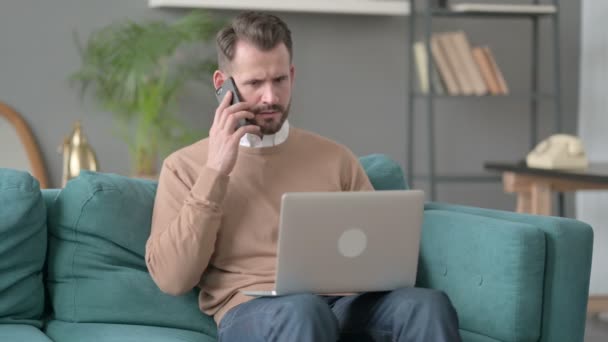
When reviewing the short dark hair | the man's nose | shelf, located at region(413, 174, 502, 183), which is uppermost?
the short dark hair

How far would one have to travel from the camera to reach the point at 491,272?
6.75ft

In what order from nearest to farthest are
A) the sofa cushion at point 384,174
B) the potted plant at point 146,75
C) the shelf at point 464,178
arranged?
the sofa cushion at point 384,174 → the potted plant at point 146,75 → the shelf at point 464,178

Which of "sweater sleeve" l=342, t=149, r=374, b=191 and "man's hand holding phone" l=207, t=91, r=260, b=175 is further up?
"man's hand holding phone" l=207, t=91, r=260, b=175

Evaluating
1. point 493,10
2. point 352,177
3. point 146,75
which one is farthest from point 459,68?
point 352,177

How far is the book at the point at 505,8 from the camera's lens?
161 inches

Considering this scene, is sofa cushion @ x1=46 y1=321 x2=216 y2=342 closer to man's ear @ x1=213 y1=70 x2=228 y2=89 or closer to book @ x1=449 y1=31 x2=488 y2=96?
man's ear @ x1=213 y1=70 x2=228 y2=89

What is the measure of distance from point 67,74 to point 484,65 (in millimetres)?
1768

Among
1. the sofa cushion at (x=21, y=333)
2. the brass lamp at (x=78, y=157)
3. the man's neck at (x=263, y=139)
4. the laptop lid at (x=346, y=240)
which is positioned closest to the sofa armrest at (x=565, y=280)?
the laptop lid at (x=346, y=240)

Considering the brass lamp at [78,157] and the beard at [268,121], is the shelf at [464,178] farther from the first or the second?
the beard at [268,121]

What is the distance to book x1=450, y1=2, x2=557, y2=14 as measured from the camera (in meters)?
4.09

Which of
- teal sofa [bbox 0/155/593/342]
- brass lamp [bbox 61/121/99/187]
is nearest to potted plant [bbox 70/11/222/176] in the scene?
brass lamp [bbox 61/121/99/187]

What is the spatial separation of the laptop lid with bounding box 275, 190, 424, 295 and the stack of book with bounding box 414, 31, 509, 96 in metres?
2.30

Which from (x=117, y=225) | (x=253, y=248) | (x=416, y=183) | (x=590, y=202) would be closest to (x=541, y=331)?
(x=253, y=248)

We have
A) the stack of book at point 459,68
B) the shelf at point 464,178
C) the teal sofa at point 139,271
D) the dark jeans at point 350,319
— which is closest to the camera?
the dark jeans at point 350,319
